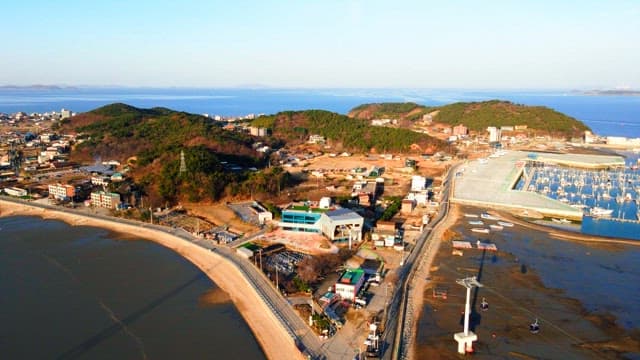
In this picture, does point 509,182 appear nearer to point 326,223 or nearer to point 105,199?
point 326,223

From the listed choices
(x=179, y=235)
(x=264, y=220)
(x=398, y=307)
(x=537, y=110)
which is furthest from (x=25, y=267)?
(x=537, y=110)

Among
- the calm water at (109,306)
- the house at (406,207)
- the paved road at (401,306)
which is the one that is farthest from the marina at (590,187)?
the calm water at (109,306)

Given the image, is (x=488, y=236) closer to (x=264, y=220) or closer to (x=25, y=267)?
(x=264, y=220)

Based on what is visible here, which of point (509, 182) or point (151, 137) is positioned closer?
point (509, 182)

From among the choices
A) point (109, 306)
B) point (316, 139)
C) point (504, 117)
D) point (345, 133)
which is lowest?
point (109, 306)

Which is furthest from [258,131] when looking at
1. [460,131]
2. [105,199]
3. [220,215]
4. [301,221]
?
[301,221]

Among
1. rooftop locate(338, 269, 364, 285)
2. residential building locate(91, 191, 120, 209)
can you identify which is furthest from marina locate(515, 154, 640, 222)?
residential building locate(91, 191, 120, 209)
